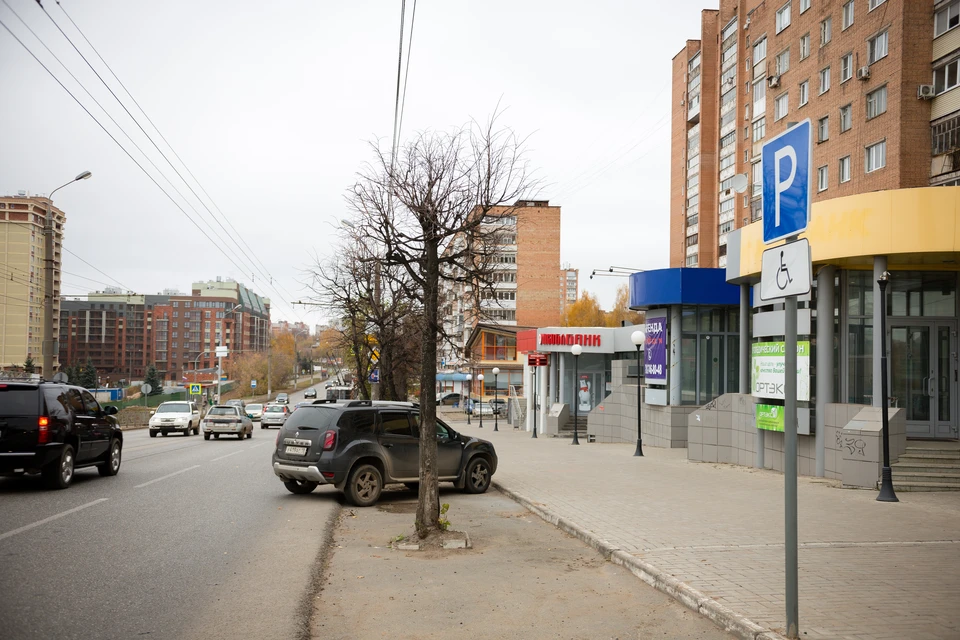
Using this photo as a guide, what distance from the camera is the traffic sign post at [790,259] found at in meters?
5.16

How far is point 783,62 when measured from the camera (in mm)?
44969

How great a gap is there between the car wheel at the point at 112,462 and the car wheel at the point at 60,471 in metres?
1.87

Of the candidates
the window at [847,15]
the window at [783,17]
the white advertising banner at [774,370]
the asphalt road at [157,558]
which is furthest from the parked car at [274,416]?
the window at [847,15]

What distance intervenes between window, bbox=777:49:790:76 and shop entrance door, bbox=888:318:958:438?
1304 inches

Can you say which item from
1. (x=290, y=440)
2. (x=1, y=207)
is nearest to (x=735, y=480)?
(x=290, y=440)

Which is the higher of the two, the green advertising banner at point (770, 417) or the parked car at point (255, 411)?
the green advertising banner at point (770, 417)

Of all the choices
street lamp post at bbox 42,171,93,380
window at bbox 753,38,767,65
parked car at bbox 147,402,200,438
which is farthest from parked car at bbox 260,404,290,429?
window at bbox 753,38,767,65

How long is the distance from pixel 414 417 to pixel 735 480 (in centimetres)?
677

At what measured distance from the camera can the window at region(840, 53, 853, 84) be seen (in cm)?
3784

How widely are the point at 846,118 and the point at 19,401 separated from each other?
3834 cm

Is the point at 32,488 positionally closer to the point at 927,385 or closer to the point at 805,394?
the point at 805,394

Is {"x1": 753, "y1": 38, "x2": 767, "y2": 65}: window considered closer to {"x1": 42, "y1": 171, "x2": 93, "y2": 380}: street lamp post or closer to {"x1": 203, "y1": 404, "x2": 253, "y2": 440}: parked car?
{"x1": 203, "y1": 404, "x2": 253, "y2": 440}: parked car

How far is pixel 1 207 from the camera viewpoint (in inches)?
1467

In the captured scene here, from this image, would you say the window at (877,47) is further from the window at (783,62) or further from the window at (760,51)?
the window at (760,51)
